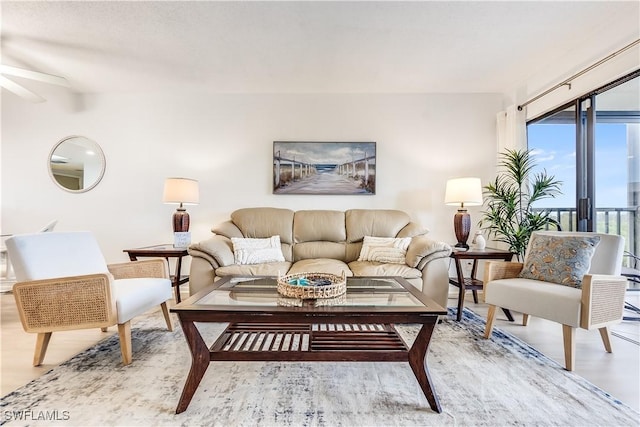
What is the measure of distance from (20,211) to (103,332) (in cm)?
256

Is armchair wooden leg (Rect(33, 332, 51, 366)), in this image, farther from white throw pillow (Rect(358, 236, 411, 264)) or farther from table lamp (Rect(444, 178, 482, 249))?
table lamp (Rect(444, 178, 482, 249))

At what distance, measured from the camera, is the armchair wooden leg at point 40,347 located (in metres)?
1.87

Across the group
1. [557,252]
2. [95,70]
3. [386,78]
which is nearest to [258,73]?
[386,78]

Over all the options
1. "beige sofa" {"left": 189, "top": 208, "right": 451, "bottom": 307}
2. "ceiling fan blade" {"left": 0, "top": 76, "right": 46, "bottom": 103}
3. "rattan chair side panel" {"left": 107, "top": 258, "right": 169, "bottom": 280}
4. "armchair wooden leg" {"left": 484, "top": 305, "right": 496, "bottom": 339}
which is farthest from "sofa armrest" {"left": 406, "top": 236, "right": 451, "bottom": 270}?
"ceiling fan blade" {"left": 0, "top": 76, "right": 46, "bottom": 103}

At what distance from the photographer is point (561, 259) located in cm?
217

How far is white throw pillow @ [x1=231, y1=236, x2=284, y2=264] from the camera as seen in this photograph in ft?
9.55

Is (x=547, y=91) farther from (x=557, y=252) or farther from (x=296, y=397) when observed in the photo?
(x=296, y=397)

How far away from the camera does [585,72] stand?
262cm

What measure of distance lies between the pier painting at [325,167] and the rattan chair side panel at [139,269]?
1.61 meters

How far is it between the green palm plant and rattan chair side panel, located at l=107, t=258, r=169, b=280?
10.5ft

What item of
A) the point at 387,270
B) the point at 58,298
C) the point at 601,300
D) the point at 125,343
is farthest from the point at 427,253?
the point at 58,298

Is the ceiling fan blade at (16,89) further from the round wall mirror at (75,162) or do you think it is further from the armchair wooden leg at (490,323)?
the armchair wooden leg at (490,323)

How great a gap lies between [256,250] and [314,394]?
166cm

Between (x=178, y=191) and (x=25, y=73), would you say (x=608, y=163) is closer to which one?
(x=178, y=191)
